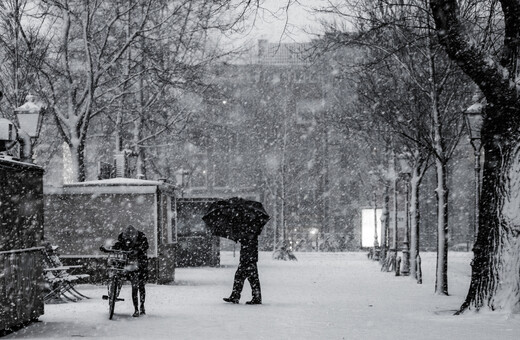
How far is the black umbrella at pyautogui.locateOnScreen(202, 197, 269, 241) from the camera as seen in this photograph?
16.3 meters

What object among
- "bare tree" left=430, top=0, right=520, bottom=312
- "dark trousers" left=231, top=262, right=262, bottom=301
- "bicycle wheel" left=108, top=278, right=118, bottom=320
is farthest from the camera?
"dark trousers" left=231, top=262, right=262, bottom=301

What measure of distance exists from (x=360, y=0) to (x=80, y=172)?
923 centimetres

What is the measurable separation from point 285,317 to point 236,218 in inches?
122

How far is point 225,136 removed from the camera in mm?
59406

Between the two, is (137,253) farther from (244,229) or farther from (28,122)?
(28,122)

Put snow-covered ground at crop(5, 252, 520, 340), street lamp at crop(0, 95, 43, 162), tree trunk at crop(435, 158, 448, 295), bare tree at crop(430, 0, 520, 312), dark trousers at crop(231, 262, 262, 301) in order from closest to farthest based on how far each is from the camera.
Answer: snow-covered ground at crop(5, 252, 520, 340) → bare tree at crop(430, 0, 520, 312) → street lamp at crop(0, 95, 43, 162) → dark trousers at crop(231, 262, 262, 301) → tree trunk at crop(435, 158, 448, 295)

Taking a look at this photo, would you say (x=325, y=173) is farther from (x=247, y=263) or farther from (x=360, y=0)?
(x=247, y=263)

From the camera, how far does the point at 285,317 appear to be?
13.8 meters

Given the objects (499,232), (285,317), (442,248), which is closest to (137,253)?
(285,317)

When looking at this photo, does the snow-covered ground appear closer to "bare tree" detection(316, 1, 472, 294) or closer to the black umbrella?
the black umbrella

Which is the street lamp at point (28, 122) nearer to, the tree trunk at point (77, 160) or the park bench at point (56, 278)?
the park bench at point (56, 278)

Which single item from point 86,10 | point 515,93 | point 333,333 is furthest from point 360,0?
point 333,333

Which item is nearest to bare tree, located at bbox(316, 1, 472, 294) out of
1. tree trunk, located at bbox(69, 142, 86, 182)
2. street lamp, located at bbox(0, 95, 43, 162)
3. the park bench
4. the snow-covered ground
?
the snow-covered ground

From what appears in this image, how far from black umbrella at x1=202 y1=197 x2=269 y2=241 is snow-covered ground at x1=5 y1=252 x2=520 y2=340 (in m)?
1.37
